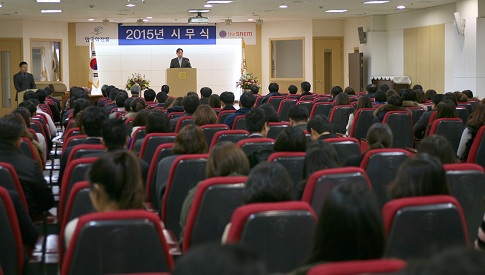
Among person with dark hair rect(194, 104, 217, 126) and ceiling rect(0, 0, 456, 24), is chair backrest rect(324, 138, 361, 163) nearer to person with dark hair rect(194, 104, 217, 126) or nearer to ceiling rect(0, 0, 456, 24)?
person with dark hair rect(194, 104, 217, 126)

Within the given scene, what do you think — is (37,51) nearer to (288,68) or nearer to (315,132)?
(288,68)

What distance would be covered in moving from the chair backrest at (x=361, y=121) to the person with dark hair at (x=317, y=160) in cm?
537

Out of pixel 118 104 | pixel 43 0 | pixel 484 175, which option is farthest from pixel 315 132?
pixel 43 0

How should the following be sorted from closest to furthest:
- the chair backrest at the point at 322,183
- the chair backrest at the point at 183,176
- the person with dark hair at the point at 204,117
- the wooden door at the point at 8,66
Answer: the chair backrest at the point at 322,183 → the chair backrest at the point at 183,176 → the person with dark hair at the point at 204,117 → the wooden door at the point at 8,66

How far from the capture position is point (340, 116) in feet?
35.4

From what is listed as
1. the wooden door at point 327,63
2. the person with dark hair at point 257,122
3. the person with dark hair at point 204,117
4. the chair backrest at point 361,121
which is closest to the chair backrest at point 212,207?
the person with dark hair at point 257,122

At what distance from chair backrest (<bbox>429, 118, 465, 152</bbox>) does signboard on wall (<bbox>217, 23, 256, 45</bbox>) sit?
768 inches

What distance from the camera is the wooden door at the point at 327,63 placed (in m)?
25.9

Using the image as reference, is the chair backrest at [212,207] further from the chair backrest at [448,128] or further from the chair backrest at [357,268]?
the chair backrest at [448,128]

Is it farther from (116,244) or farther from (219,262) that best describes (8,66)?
(219,262)

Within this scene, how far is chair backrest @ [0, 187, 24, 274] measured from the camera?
3.40 meters

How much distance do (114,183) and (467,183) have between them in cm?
184

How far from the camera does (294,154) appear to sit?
4672 millimetres

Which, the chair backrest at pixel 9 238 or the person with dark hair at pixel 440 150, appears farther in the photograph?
the person with dark hair at pixel 440 150
